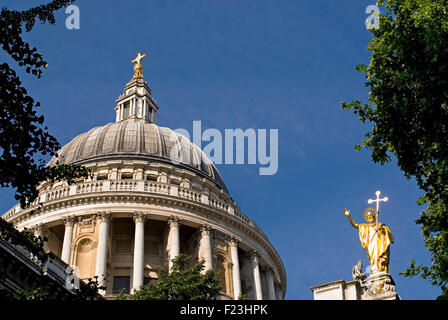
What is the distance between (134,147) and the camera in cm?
5800

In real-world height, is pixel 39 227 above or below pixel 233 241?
above

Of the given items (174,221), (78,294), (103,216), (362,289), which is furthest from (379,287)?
(103,216)

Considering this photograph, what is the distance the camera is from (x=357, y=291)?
23.8m

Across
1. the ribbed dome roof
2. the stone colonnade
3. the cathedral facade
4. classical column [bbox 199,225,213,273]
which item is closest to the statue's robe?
the stone colonnade

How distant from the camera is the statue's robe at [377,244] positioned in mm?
23375

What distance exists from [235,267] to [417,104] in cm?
3364

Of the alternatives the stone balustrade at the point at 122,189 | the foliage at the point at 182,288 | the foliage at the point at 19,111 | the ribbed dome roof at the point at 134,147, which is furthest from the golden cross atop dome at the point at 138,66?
the foliage at the point at 19,111

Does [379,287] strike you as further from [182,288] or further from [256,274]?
[256,274]

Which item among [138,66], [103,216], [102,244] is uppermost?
[138,66]

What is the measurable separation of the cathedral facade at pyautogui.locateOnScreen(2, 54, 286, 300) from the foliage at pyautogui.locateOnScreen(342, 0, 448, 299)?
2816 centimetres

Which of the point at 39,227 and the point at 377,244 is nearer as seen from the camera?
the point at 377,244

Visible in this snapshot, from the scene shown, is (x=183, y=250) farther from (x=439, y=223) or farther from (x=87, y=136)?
(x=439, y=223)

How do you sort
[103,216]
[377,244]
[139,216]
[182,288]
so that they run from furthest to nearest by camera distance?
1. [139,216]
2. [103,216]
3. [182,288]
4. [377,244]
